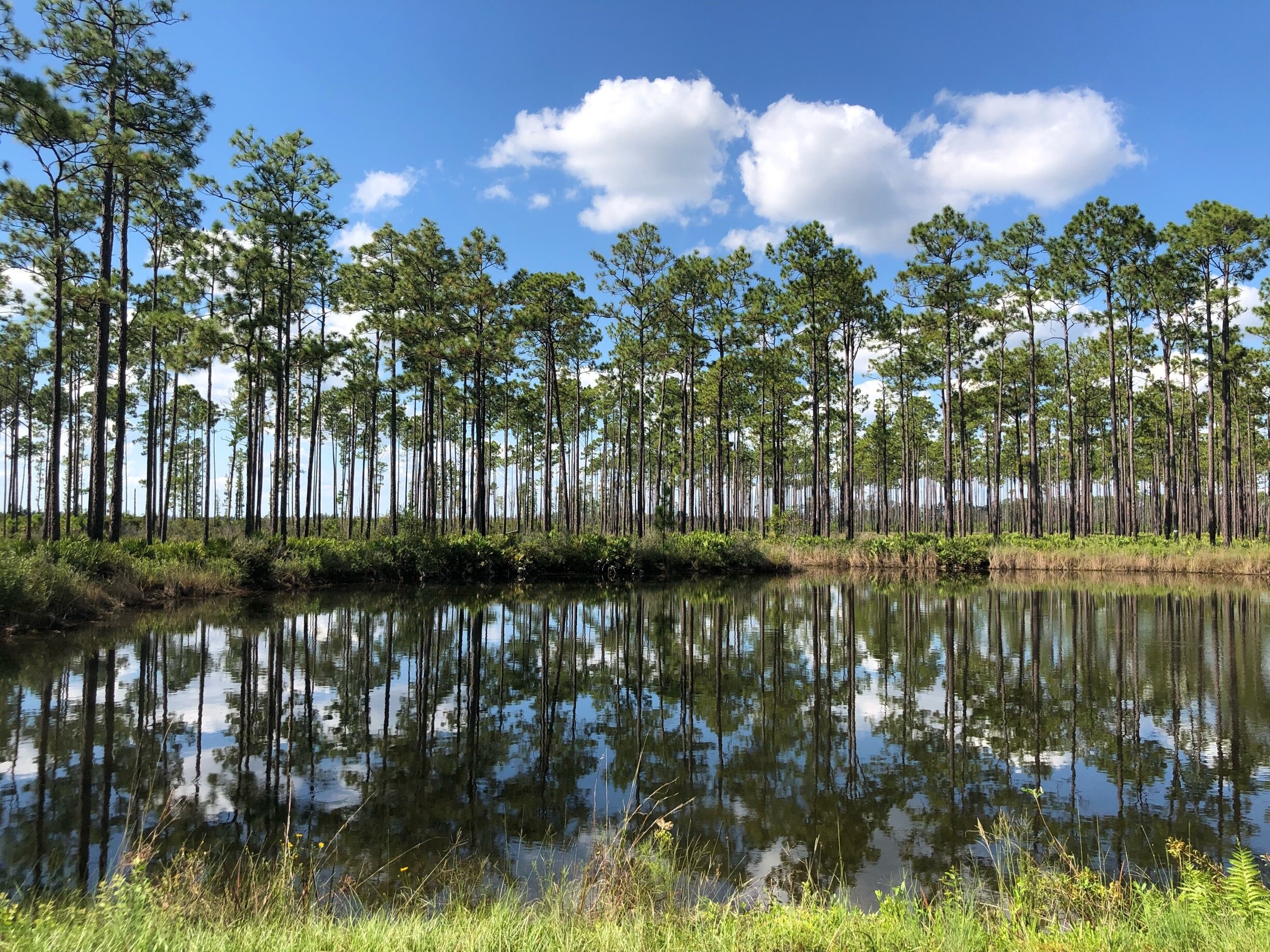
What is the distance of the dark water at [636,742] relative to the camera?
15.3 ft

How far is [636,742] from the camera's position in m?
6.80

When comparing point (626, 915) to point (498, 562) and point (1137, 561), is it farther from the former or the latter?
point (1137, 561)

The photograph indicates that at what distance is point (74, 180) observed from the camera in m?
17.2

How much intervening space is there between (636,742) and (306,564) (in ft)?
54.4

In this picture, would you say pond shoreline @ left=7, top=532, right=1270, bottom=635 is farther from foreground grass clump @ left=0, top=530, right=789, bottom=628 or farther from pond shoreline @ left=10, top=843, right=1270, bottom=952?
pond shoreline @ left=10, top=843, right=1270, bottom=952

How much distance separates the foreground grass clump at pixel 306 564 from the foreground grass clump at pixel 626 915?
1147cm

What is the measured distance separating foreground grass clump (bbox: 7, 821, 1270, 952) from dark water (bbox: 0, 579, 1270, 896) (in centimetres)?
46

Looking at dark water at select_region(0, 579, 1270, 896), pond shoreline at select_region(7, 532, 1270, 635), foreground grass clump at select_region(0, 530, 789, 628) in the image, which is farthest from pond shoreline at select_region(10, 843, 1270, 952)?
pond shoreline at select_region(7, 532, 1270, 635)

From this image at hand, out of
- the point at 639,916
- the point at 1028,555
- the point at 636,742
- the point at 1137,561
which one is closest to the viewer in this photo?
the point at 639,916

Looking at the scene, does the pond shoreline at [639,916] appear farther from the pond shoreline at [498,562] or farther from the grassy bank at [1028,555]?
the grassy bank at [1028,555]

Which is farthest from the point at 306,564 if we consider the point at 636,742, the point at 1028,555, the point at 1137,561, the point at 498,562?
the point at 1137,561

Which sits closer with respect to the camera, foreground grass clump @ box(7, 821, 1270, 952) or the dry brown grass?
foreground grass clump @ box(7, 821, 1270, 952)

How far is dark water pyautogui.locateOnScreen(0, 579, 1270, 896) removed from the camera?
467 centimetres

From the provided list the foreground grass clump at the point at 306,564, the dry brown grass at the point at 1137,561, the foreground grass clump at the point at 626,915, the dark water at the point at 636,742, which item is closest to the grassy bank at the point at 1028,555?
the dry brown grass at the point at 1137,561
